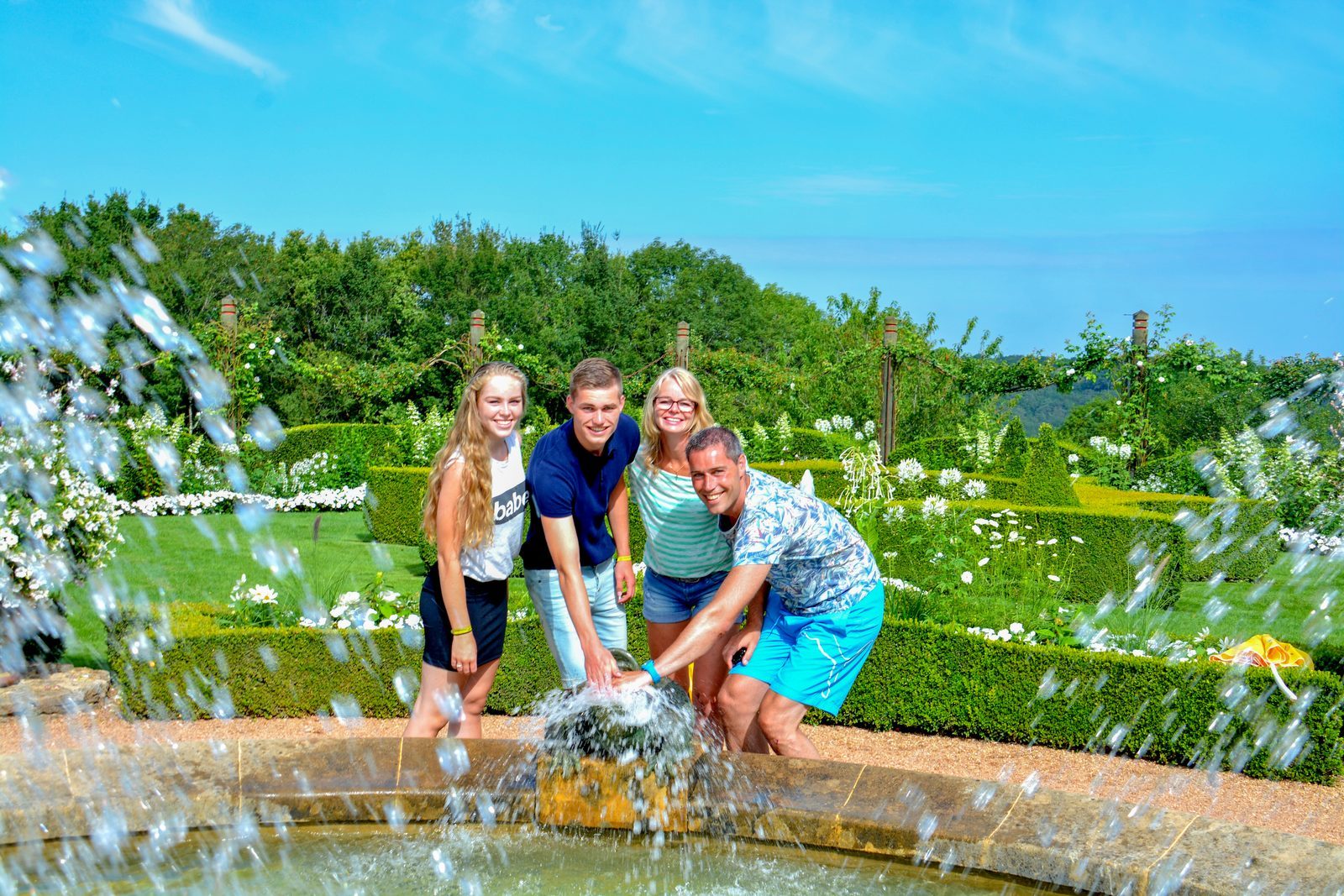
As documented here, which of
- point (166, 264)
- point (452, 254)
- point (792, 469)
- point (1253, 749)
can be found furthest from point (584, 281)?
point (1253, 749)

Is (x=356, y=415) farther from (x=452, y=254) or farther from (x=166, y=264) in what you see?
(x=452, y=254)

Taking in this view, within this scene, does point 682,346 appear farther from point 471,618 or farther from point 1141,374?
point 471,618

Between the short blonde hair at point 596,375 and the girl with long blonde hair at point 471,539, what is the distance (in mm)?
211

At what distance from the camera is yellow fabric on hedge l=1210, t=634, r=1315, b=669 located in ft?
16.4

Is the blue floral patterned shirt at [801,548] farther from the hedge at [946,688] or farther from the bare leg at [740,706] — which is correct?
→ the hedge at [946,688]

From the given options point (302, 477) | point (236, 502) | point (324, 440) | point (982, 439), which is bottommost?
point (236, 502)

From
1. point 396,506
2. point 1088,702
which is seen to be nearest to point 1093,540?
point 1088,702

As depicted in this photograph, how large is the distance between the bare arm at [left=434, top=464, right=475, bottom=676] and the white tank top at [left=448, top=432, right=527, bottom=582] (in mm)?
55

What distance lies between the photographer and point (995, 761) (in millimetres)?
4930

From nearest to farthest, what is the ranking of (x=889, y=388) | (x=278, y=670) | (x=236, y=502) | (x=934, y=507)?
(x=278, y=670) < (x=934, y=507) < (x=236, y=502) < (x=889, y=388)

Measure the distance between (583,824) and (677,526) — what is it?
955 millimetres

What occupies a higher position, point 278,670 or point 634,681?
point 634,681

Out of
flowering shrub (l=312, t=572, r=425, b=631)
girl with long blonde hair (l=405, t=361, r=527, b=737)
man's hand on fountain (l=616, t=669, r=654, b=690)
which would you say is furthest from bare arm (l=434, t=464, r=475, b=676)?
flowering shrub (l=312, t=572, r=425, b=631)

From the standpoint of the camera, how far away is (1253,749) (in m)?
4.69
